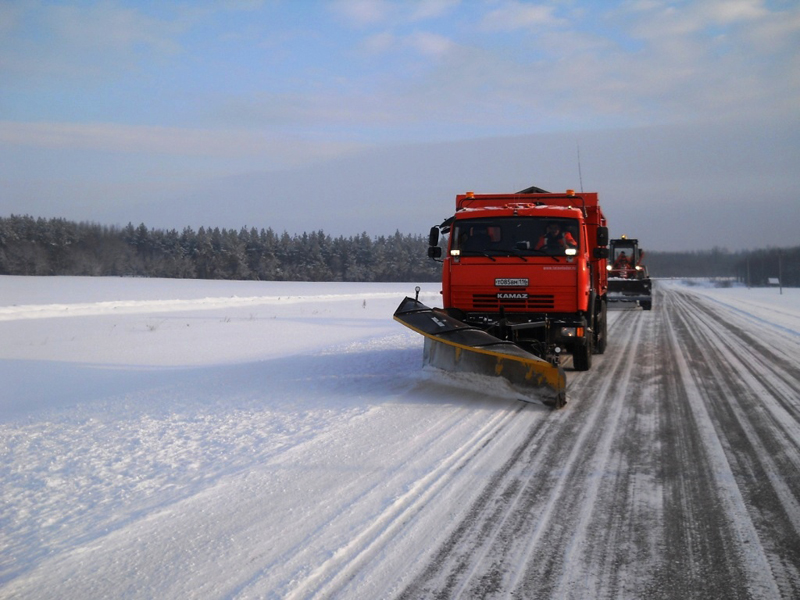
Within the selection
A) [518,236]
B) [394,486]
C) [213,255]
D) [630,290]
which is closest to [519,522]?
[394,486]

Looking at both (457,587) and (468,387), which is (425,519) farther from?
(468,387)

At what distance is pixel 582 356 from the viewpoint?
10.2 metres

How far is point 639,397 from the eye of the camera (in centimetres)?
827

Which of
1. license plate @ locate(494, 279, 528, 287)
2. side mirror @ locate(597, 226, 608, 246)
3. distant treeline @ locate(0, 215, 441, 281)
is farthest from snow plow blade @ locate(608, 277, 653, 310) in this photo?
distant treeline @ locate(0, 215, 441, 281)

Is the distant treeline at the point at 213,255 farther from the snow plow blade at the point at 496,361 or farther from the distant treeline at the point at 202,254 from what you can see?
the snow plow blade at the point at 496,361

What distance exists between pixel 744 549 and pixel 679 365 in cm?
824

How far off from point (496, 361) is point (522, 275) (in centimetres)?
186

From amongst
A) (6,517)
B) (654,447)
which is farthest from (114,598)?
(654,447)

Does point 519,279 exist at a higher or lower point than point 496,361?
higher

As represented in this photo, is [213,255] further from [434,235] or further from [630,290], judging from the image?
[434,235]

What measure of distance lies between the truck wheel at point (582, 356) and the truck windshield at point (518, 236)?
1.66m

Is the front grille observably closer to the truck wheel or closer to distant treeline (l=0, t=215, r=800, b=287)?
the truck wheel

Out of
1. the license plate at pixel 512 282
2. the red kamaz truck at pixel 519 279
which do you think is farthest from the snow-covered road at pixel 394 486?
the license plate at pixel 512 282

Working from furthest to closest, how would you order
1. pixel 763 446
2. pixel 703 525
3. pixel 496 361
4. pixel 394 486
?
pixel 496 361, pixel 763 446, pixel 394 486, pixel 703 525
